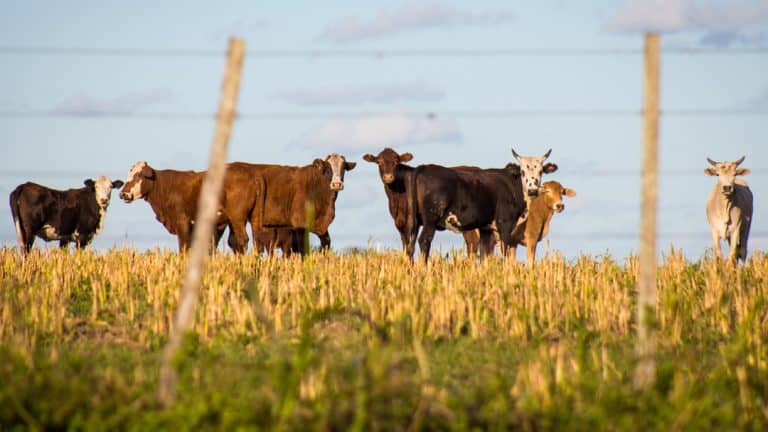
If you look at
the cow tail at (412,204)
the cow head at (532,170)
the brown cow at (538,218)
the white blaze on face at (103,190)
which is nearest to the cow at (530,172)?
the cow head at (532,170)

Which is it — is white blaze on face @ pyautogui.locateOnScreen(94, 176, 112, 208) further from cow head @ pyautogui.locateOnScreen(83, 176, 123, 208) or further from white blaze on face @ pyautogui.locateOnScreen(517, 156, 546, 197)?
white blaze on face @ pyautogui.locateOnScreen(517, 156, 546, 197)

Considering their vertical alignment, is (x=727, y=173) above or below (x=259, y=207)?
above

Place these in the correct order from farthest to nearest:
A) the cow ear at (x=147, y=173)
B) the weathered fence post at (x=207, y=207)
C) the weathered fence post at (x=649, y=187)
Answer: the cow ear at (x=147, y=173) → the weathered fence post at (x=649, y=187) → the weathered fence post at (x=207, y=207)

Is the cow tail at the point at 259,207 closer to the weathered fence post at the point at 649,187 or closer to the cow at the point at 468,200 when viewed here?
the cow at the point at 468,200

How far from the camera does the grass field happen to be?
25.3ft

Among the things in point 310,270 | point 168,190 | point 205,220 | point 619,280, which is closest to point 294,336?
point 205,220

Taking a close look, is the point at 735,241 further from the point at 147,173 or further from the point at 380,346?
the point at 380,346

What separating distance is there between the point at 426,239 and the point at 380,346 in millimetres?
8813

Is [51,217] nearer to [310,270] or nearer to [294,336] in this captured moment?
[310,270]

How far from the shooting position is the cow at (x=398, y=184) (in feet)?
64.3

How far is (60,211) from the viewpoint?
27375 mm

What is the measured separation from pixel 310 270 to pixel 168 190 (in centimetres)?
926

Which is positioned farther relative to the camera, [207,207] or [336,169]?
[336,169]

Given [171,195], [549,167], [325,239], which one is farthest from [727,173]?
[171,195]
